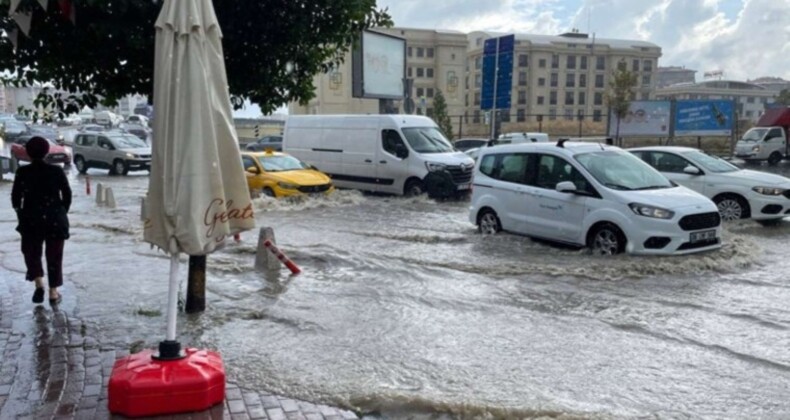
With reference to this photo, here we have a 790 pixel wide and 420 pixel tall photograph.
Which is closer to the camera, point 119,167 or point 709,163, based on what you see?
point 709,163

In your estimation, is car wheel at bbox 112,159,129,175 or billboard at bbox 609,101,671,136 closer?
car wheel at bbox 112,159,129,175

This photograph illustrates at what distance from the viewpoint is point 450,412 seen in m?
4.67

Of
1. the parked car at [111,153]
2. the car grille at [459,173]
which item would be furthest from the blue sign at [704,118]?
the parked car at [111,153]

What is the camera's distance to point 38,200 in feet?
21.9

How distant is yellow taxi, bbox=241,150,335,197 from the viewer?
17250 mm

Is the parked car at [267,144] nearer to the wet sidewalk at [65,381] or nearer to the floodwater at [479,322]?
the floodwater at [479,322]

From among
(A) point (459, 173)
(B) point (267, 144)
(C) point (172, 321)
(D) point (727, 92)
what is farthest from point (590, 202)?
(D) point (727, 92)

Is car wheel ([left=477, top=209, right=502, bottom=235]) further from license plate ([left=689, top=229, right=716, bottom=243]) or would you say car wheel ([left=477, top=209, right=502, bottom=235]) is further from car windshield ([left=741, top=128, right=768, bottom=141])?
car windshield ([left=741, top=128, right=768, bottom=141])

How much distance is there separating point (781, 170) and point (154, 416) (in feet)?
105

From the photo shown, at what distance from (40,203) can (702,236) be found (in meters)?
8.60

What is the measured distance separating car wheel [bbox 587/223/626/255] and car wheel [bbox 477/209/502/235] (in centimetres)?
212

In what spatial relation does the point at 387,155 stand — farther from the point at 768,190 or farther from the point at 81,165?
the point at 81,165

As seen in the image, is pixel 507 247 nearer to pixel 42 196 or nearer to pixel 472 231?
pixel 472 231

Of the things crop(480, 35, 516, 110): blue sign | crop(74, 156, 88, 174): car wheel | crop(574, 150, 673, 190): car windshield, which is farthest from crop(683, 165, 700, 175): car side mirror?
crop(74, 156, 88, 174): car wheel
